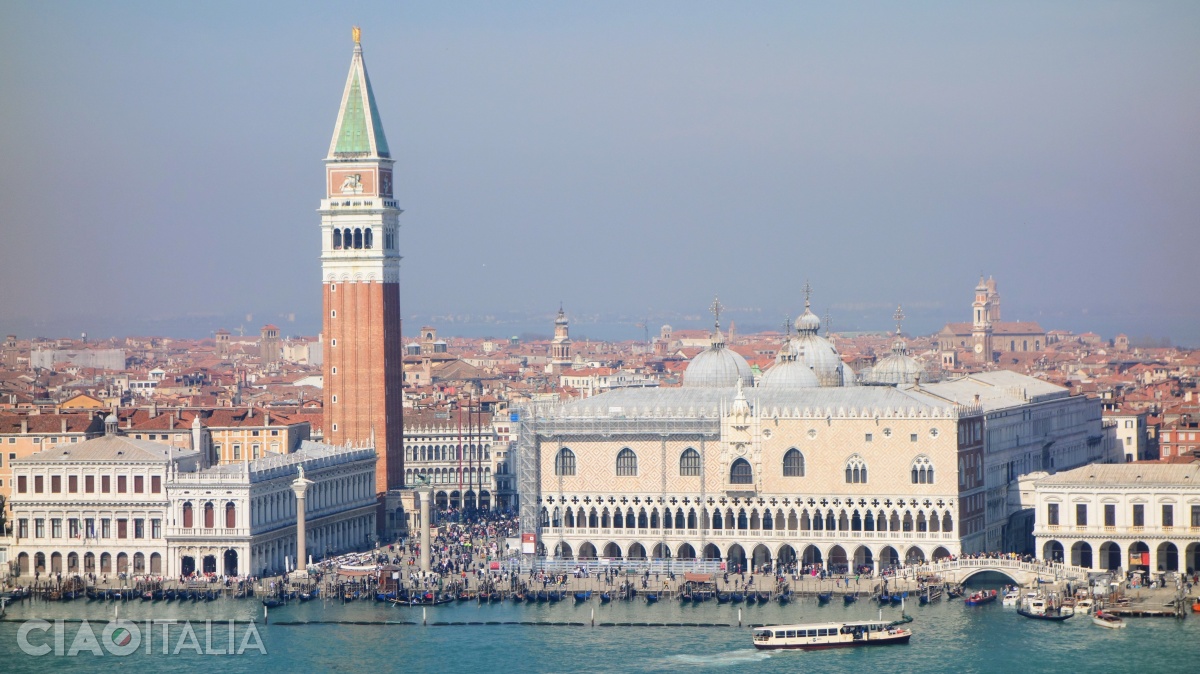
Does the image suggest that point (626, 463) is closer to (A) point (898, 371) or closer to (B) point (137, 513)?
(A) point (898, 371)

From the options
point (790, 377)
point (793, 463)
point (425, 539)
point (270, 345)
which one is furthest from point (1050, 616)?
point (270, 345)

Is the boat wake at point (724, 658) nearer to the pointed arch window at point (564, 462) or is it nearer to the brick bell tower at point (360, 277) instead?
the pointed arch window at point (564, 462)

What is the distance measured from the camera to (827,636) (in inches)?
2201

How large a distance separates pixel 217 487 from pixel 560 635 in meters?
11.7

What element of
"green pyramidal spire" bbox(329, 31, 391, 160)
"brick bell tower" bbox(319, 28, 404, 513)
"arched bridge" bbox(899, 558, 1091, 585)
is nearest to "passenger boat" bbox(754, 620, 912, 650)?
"arched bridge" bbox(899, 558, 1091, 585)

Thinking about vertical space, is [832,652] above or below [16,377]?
below

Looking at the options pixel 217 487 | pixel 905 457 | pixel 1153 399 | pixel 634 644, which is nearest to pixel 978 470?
pixel 905 457

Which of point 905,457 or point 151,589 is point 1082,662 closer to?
point 905,457

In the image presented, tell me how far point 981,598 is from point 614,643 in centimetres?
994

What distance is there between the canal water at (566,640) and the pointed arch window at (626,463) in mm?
5392

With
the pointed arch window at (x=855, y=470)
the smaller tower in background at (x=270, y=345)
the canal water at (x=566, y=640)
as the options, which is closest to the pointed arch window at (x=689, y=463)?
the pointed arch window at (x=855, y=470)

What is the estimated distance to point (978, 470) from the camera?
2625 inches

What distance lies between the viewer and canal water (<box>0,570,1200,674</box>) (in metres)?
53.8

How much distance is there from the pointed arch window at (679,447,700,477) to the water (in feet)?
18.7
